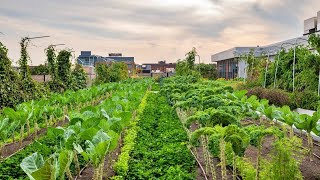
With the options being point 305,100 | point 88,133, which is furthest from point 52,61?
point 88,133

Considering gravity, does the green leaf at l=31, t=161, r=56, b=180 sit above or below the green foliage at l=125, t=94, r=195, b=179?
above

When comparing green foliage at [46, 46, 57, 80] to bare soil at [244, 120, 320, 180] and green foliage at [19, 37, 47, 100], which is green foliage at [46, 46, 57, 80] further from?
bare soil at [244, 120, 320, 180]

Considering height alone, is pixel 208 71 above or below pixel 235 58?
below

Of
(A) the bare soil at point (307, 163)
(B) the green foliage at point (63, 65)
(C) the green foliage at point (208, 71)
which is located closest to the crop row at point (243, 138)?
(A) the bare soil at point (307, 163)

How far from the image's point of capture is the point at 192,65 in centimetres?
3728

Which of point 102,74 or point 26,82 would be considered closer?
point 26,82

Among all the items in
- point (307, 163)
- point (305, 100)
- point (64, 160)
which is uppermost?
point (64, 160)

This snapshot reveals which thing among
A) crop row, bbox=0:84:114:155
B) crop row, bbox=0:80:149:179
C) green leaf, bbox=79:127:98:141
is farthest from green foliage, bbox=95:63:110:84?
green leaf, bbox=79:127:98:141

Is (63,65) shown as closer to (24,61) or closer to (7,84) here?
(24,61)

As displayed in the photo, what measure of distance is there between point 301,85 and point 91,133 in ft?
54.4

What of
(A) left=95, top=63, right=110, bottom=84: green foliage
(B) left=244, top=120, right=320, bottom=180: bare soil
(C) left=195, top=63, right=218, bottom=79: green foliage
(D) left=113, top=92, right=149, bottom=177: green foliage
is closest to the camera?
(B) left=244, top=120, right=320, bottom=180: bare soil

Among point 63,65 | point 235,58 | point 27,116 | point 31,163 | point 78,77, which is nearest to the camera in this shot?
point 31,163

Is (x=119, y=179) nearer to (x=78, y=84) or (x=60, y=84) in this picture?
(x=60, y=84)

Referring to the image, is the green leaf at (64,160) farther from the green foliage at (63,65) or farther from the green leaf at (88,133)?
the green foliage at (63,65)
